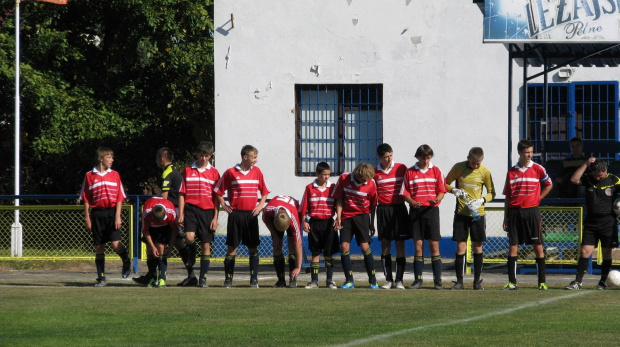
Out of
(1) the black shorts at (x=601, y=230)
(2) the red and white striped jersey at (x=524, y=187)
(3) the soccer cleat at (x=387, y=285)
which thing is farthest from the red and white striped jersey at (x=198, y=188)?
(1) the black shorts at (x=601, y=230)

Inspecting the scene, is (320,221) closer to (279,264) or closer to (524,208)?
(279,264)

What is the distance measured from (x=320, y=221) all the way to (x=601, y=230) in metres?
3.57

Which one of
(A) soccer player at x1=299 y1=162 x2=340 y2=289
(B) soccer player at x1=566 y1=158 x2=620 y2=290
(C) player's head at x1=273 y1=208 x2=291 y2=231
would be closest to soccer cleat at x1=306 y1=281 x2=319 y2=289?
(A) soccer player at x1=299 y1=162 x2=340 y2=289

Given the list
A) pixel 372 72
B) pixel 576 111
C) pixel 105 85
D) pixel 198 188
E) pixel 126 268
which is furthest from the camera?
pixel 105 85

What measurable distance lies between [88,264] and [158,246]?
524 centimetres

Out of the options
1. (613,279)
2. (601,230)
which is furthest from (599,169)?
(613,279)

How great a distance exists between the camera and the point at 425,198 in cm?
1545

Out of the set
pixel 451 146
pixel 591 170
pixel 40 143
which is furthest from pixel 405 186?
pixel 40 143

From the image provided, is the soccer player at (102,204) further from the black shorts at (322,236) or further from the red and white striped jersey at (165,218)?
the black shorts at (322,236)

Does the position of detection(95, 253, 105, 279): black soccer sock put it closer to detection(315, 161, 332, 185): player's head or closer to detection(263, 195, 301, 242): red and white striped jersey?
detection(263, 195, 301, 242): red and white striped jersey

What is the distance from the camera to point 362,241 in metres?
15.7

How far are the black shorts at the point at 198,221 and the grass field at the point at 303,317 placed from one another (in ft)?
3.04

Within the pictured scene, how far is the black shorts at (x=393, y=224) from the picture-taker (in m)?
15.6

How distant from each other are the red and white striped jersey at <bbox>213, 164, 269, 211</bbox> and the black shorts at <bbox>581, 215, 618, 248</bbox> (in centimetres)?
415
